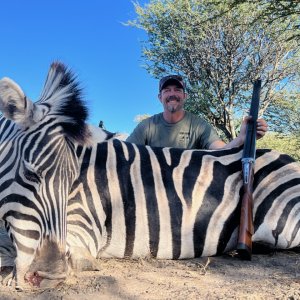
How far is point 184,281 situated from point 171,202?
0.62 m

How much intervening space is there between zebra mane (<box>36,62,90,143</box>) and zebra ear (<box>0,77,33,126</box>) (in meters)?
0.18

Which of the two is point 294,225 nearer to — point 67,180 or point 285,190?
point 285,190

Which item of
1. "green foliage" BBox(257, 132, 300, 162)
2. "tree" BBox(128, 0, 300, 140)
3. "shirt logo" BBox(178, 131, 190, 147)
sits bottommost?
"shirt logo" BBox(178, 131, 190, 147)

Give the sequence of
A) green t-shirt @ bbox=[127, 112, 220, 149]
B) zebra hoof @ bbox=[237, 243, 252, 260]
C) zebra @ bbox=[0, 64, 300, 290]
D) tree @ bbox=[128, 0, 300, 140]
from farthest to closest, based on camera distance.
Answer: tree @ bbox=[128, 0, 300, 140] → green t-shirt @ bbox=[127, 112, 220, 149] → zebra hoof @ bbox=[237, 243, 252, 260] → zebra @ bbox=[0, 64, 300, 290]

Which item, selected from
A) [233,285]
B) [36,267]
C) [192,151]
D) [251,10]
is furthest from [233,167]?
[251,10]

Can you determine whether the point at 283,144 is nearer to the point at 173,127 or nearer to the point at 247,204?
the point at 173,127

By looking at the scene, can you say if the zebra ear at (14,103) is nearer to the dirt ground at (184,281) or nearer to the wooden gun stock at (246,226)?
the dirt ground at (184,281)

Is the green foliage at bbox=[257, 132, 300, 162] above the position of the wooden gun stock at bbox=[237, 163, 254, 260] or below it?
above

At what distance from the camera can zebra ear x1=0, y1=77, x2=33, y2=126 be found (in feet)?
6.49

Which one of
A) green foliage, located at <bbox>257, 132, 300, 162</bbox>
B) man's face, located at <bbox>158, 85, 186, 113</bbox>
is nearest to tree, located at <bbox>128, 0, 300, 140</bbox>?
green foliage, located at <bbox>257, 132, 300, 162</bbox>

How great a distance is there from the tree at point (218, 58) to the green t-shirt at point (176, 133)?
11.8 meters

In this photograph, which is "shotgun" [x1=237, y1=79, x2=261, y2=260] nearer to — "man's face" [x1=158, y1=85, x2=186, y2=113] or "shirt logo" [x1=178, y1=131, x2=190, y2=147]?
"shirt logo" [x1=178, y1=131, x2=190, y2=147]

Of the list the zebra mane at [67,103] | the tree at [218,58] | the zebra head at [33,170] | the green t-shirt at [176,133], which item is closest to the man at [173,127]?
the green t-shirt at [176,133]

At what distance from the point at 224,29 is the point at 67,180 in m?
15.0
